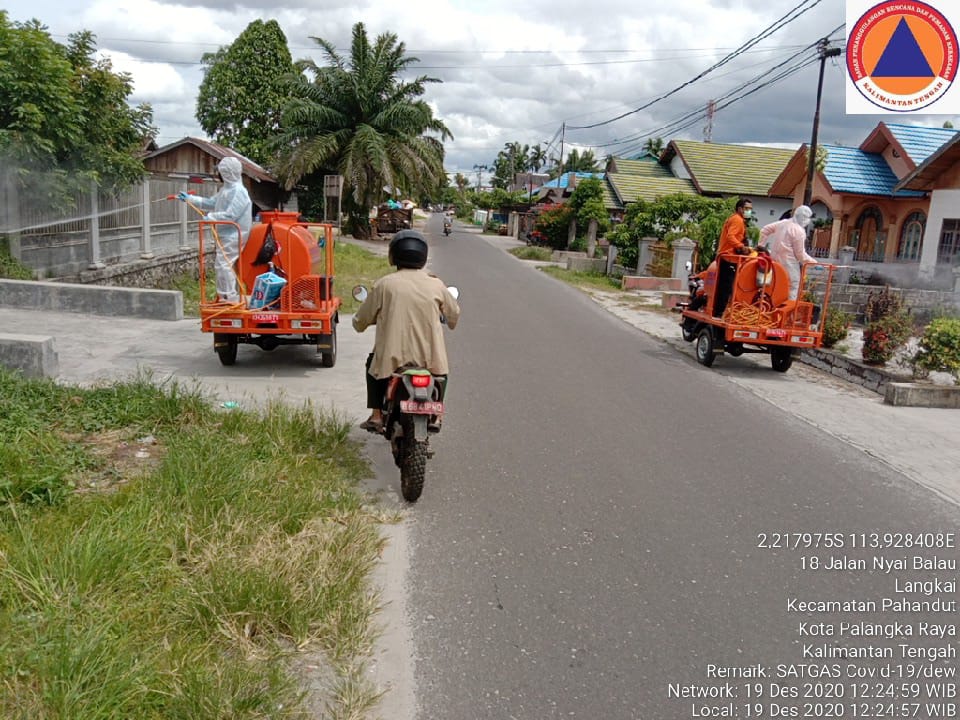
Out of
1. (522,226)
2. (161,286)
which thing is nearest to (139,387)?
(161,286)

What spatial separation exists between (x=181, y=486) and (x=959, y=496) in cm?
559

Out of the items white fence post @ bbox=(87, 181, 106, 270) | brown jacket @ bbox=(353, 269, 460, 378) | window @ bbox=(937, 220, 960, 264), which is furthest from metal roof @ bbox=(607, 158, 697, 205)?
brown jacket @ bbox=(353, 269, 460, 378)

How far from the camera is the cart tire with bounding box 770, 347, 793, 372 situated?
1070 centimetres

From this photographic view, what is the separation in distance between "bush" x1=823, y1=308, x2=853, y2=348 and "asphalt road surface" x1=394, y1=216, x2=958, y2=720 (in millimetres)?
3851

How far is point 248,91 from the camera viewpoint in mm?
43719

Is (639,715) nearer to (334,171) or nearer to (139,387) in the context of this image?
(139,387)

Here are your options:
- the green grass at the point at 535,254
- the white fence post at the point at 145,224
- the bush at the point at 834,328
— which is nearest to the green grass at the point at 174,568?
the bush at the point at 834,328

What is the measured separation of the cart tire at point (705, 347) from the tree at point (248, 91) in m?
36.6

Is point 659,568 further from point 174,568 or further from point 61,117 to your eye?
point 61,117

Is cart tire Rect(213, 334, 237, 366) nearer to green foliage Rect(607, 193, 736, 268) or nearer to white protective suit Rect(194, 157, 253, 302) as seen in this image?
white protective suit Rect(194, 157, 253, 302)

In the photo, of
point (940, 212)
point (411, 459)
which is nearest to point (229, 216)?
point (411, 459)

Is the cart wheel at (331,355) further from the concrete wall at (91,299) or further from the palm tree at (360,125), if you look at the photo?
the palm tree at (360,125)

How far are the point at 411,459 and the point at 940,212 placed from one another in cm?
2143

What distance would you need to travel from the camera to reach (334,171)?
35.5m
